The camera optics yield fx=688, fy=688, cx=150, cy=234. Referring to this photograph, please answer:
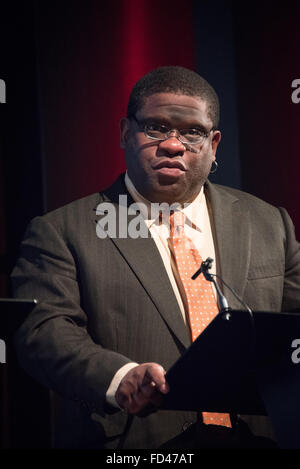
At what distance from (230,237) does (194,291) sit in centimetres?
24

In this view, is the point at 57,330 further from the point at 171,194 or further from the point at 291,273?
the point at 291,273

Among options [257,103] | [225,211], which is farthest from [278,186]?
[225,211]

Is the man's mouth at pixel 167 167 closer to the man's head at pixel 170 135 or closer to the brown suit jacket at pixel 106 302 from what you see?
the man's head at pixel 170 135

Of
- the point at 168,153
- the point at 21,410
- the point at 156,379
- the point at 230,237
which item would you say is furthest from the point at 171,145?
the point at 21,410

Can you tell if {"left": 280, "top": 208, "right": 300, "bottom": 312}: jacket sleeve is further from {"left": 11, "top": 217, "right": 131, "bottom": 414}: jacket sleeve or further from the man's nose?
{"left": 11, "top": 217, "right": 131, "bottom": 414}: jacket sleeve

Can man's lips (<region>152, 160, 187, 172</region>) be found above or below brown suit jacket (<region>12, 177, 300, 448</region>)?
above

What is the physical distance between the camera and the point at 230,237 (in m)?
2.17

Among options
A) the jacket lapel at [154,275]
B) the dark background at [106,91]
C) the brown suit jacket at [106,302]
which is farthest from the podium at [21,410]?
the jacket lapel at [154,275]

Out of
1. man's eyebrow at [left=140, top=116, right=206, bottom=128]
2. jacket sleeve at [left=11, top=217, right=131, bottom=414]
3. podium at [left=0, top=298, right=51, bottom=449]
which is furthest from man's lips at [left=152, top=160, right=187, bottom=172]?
podium at [left=0, top=298, right=51, bottom=449]

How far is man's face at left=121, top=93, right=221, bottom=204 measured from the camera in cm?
213

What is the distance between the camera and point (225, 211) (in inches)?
88.5

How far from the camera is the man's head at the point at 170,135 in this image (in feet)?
7.01

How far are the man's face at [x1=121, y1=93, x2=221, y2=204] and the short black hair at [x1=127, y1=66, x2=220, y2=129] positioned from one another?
2cm

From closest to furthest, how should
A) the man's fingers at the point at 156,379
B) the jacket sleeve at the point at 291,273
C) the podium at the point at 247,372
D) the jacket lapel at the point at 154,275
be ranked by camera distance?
Result: the podium at the point at 247,372 → the man's fingers at the point at 156,379 → the jacket lapel at the point at 154,275 → the jacket sleeve at the point at 291,273
